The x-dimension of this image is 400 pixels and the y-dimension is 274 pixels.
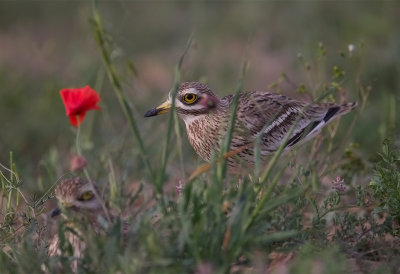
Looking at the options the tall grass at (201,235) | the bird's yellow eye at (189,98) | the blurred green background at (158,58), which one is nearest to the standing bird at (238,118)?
the bird's yellow eye at (189,98)

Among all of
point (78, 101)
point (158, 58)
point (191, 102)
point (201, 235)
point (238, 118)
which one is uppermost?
point (78, 101)

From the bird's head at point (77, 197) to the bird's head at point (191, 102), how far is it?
0.93 metres

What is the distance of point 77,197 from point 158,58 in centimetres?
633

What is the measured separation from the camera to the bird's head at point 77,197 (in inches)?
144

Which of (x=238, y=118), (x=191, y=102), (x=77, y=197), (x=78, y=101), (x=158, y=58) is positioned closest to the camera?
(x=78, y=101)

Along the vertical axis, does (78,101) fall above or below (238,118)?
above

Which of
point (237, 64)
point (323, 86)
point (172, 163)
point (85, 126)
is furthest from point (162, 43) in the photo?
point (323, 86)

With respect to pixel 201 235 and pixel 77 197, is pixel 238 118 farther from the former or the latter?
pixel 201 235

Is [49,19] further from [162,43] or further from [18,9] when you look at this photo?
[162,43]

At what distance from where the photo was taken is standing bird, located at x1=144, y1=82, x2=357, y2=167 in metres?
4.51

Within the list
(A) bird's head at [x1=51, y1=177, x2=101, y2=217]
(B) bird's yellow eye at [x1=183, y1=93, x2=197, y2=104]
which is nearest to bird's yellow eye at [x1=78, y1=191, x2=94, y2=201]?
(A) bird's head at [x1=51, y1=177, x2=101, y2=217]

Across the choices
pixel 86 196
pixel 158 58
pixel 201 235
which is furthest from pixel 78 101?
pixel 158 58

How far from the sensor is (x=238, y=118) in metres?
4.50

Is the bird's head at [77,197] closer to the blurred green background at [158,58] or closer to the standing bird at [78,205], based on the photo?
the standing bird at [78,205]
